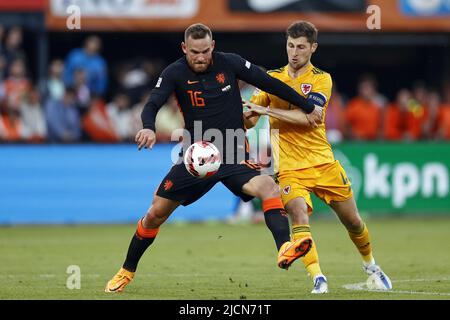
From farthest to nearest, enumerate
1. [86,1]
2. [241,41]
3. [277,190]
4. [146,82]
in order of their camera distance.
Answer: [241,41] < [146,82] < [86,1] < [277,190]

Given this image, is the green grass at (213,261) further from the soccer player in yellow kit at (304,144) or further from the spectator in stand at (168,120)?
the spectator in stand at (168,120)

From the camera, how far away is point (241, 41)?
24438mm

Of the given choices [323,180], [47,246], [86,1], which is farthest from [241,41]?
[323,180]

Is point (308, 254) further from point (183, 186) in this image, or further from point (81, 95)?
point (81, 95)

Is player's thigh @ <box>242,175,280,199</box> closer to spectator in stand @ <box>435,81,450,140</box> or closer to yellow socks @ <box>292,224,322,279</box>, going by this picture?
yellow socks @ <box>292,224,322,279</box>

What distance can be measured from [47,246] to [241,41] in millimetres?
10434

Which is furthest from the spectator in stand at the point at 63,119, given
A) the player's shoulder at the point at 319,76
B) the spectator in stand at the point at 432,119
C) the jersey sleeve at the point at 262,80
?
the jersey sleeve at the point at 262,80

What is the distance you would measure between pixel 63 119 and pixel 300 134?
32.2ft

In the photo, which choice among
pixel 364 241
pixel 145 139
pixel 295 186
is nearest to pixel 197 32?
pixel 145 139

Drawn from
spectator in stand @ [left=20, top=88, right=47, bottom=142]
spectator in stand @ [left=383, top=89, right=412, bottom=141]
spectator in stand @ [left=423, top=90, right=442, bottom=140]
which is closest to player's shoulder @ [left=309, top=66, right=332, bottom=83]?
spectator in stand @ [left=20, top=88, right=47, bottom=142]

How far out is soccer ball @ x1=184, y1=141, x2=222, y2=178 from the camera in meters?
9.58

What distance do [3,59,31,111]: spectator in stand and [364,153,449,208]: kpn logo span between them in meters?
6.35

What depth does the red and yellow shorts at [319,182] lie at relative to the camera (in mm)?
10172
